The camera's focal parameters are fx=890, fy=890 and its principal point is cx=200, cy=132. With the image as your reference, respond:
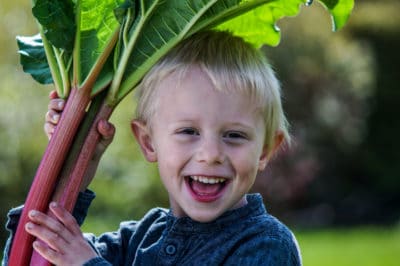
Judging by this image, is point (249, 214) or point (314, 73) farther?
point (314, 73)

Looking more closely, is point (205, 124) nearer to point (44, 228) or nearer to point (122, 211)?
point (44, 228)

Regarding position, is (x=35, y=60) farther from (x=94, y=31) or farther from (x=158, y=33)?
(x=158, y=33)

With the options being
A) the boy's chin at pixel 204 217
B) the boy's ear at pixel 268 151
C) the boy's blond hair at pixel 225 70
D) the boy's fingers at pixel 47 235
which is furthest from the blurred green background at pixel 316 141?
the boy's fingers at pixel 47 235

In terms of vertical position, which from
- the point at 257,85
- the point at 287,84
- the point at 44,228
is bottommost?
the point at 44,228

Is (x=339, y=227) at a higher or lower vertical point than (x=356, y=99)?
lower

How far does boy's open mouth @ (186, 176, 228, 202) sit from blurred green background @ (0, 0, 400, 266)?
22.7 feet

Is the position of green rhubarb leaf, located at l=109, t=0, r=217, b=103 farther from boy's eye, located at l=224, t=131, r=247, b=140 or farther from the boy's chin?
the boy's chin

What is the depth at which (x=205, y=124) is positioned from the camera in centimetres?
267

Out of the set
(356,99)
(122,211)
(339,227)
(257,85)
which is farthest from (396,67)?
(257,85)

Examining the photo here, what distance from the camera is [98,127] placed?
Answer: 2.67 meters

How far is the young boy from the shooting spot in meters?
2.64

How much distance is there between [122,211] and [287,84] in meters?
3.83

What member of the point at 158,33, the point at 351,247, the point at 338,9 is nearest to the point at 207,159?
the point at 158,33

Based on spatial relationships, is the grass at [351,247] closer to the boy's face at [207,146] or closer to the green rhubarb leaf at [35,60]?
the boy's face at [207,146]
